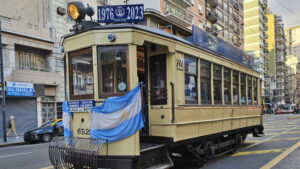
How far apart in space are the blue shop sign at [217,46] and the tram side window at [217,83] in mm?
549

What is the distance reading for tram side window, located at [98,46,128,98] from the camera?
5.00 m

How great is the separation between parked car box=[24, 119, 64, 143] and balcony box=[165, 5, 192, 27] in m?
19.1

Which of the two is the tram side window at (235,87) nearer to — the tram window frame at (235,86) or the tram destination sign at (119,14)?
the tram window frame at (235,86)

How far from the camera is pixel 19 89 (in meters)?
18.2

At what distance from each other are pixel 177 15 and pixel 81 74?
92.9 ft

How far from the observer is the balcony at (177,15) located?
3062 cm

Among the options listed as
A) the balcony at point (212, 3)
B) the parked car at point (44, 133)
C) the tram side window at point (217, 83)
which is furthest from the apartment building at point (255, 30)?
the tram side window at point (217, 83)

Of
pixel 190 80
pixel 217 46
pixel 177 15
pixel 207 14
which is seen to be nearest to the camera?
pixel 190 80

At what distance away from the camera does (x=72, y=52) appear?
5547 millimetres

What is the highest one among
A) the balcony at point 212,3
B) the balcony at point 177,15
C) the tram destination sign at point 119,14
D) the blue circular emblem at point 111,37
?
the balcony at point 212,3

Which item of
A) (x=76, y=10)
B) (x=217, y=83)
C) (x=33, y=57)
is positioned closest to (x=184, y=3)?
(x=33, y=57)

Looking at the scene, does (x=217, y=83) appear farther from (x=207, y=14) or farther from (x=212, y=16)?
(x=212, y=16)

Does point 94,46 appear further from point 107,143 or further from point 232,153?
point 232,153

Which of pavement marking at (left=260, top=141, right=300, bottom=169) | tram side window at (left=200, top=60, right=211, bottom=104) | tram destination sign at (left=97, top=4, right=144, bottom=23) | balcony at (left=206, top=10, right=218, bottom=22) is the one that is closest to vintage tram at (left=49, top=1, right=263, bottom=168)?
tram side window at (left=200, top=60, right=211, bottom=104)
